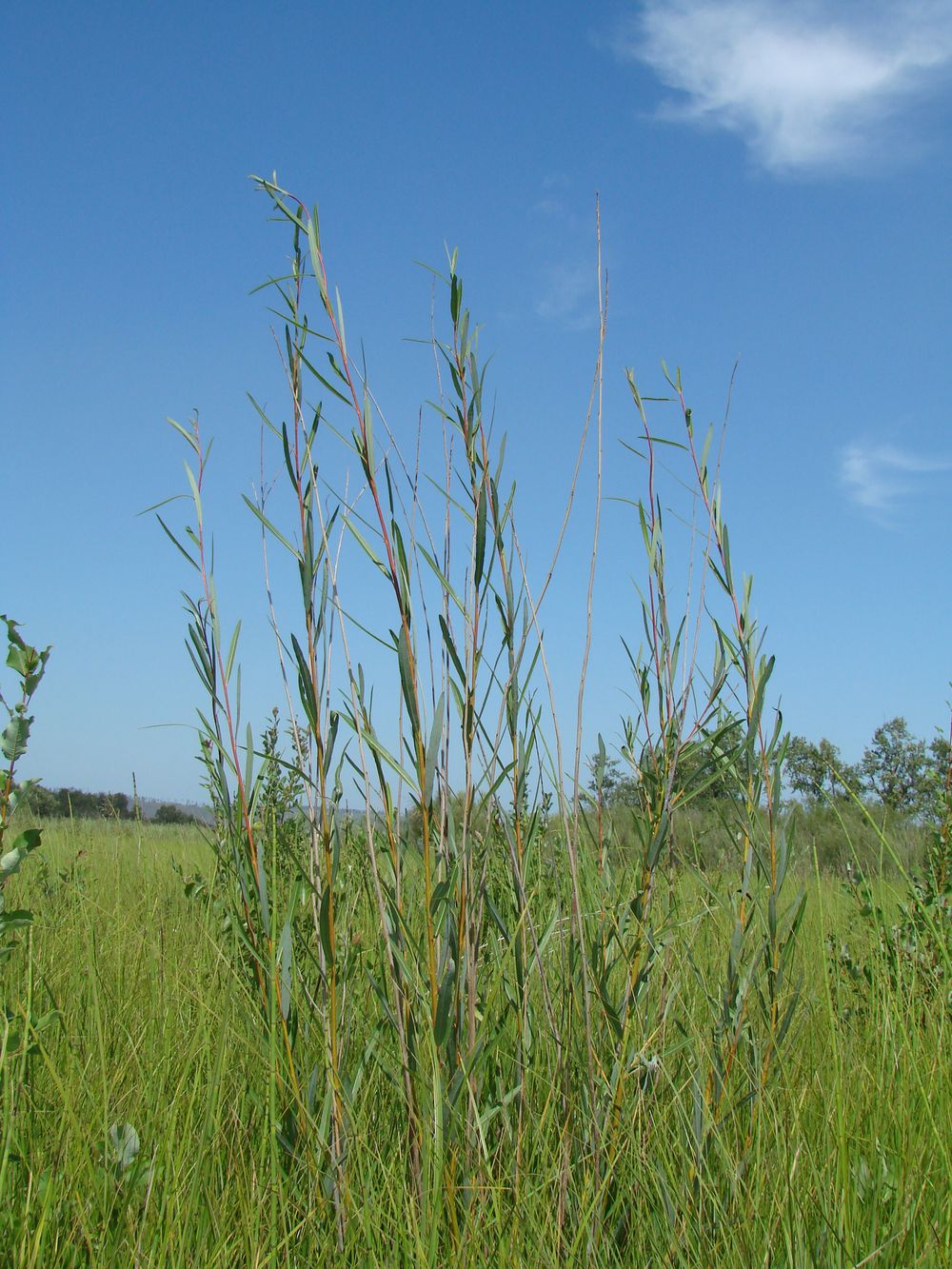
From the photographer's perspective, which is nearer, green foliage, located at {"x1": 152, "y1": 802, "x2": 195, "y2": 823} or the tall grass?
the tall grass

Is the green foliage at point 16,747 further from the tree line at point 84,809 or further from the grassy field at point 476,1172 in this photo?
the tree line at point 84,809

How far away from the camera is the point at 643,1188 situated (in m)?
1.63

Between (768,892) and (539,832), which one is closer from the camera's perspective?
(768,892)

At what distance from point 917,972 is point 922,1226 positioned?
6.01ft

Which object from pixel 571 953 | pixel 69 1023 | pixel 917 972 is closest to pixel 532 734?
pixel 571 953

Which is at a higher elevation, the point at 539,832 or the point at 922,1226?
the point at 539,832

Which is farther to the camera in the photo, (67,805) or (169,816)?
(169,816)

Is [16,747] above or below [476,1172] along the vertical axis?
above

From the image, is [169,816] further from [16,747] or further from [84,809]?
[16,747]

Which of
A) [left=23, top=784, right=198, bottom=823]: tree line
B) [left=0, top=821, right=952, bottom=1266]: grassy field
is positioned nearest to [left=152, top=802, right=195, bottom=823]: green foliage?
[left=23, top=784, right=198, bottom=823]: tree line

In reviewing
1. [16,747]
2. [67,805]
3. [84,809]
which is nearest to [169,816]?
[84,809]

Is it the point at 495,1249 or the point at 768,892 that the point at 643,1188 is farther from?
the point at 768,892

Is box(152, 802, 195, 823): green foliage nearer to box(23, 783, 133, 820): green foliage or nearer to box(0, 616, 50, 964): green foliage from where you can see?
box(23, 783, 133, 820): green foliage

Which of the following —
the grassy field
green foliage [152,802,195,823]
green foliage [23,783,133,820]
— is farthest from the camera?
green foliage [152,802,195,823]
